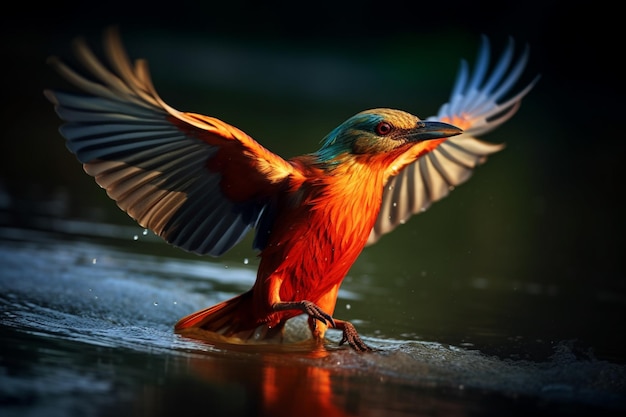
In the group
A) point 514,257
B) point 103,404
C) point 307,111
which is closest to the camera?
point 103,404

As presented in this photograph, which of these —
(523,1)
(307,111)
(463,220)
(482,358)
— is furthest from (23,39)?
(482,358)

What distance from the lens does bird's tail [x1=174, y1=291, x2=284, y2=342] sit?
200 inches

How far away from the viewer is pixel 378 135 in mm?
4879

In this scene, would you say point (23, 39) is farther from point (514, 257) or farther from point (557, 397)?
point (557, 397)

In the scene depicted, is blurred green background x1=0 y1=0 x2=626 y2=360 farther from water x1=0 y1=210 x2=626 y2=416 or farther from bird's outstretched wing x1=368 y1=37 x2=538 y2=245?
water x1=0 y1=210 x2=626 y2=416

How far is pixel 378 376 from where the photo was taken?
4270 mm

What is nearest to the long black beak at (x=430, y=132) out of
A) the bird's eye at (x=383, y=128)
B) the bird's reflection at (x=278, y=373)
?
the bird's eye at (x=383, y=128)

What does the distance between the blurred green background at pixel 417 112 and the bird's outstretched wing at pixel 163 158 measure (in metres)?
1.14

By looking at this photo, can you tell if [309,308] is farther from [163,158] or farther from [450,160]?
[450,160]

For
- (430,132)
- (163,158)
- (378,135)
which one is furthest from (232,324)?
(430,132)

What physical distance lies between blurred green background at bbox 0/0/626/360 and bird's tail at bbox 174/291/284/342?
0.76 meters

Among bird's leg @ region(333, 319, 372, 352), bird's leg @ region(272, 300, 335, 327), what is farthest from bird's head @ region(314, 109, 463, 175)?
bird's leg @ region(333, 319, 372, 352)

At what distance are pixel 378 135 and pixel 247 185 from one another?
673mm

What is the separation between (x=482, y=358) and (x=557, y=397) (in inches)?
27.7
